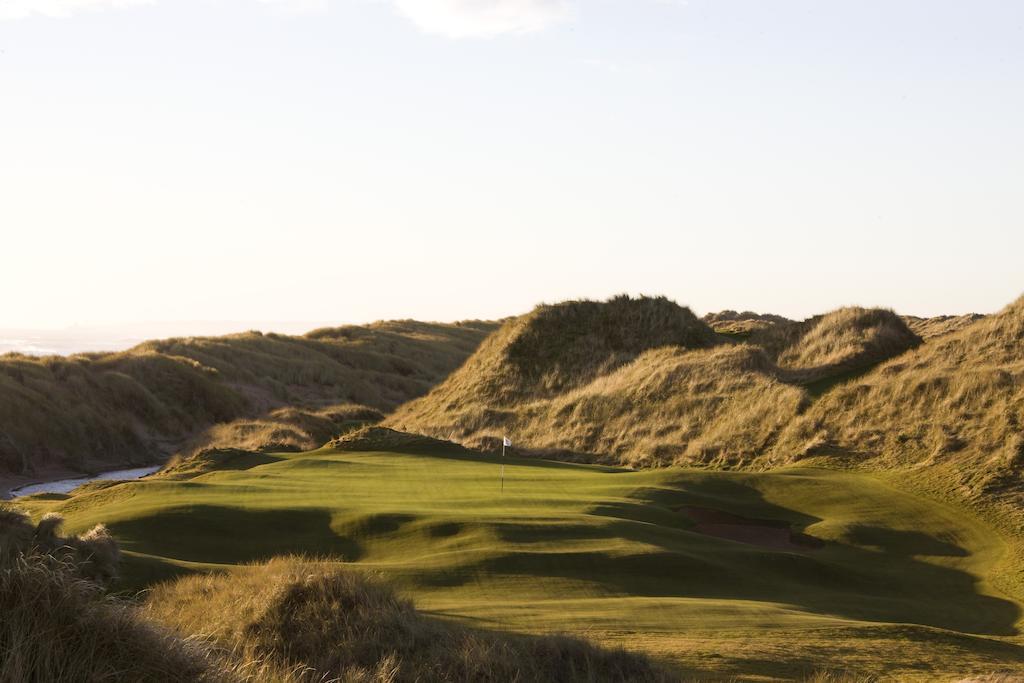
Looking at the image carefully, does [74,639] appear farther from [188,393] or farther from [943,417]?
[188,393]

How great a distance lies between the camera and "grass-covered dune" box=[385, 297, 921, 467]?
35500 mm

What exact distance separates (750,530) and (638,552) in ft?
20.0

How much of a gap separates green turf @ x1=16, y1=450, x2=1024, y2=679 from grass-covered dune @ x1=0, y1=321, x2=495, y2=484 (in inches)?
549

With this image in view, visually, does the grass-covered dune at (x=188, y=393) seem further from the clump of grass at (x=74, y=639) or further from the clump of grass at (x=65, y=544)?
the clump of grass at (x=74, y=639)

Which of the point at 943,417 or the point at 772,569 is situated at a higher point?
the point at 943,417

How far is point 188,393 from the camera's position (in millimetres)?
57594

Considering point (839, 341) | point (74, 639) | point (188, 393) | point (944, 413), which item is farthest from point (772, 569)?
point (188, 393)

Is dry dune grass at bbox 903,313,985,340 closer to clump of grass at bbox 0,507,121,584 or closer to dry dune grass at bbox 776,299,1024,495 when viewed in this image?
dry dune grass at bbox 776,299,1024,495

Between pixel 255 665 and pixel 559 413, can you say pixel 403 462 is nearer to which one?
pixel 559 413

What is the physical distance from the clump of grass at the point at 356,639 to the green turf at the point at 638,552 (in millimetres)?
1647

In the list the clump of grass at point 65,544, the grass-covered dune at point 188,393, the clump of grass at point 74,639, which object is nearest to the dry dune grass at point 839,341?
the grass-covered dune at point 188,393

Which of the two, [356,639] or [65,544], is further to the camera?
[65,544]

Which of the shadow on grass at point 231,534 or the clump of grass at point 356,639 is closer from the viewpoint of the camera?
the clump of grass at point 356,639

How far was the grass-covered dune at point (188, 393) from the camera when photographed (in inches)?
1784
